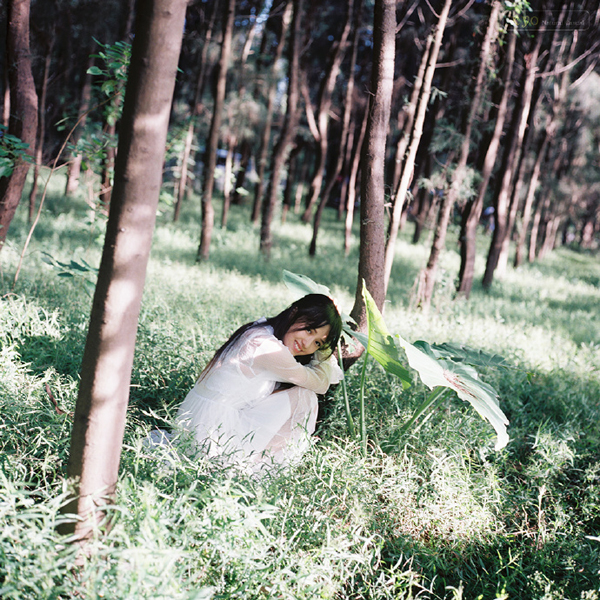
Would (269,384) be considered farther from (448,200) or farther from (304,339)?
(448,200)

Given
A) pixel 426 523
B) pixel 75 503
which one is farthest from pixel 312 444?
pixel 75 503

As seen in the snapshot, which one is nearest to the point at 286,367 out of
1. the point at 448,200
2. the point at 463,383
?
the point at 463,383

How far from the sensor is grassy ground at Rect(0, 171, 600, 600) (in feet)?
6.74

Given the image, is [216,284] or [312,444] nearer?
[312,444]

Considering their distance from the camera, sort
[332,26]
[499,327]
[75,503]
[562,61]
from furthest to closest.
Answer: [332,26] < [562,61] < [499,327] < [75,503]

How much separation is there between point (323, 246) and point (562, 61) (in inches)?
348

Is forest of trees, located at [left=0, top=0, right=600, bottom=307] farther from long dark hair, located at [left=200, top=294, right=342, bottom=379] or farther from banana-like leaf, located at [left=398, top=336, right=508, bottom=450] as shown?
banana-like leaf, located at [left=398, top=336, right=508, bottom=450]

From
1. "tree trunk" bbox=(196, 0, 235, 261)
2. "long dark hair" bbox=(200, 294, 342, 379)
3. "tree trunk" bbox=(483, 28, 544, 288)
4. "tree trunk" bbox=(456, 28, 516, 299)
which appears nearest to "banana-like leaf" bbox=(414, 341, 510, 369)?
"long dark hair" bbox=(200, 294, 342, 379)

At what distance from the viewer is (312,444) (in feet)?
10.6

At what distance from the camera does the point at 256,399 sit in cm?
333

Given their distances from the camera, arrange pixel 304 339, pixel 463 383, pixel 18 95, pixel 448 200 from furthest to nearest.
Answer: pixel 448 200
pixel 18 95
pixel 304 339
pixel 463 383

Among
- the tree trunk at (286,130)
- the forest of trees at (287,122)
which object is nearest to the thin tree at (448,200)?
the forest of trees at (287,122)

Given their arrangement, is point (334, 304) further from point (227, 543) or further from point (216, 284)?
point (216, 284)

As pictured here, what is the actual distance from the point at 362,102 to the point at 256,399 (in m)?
17.2
